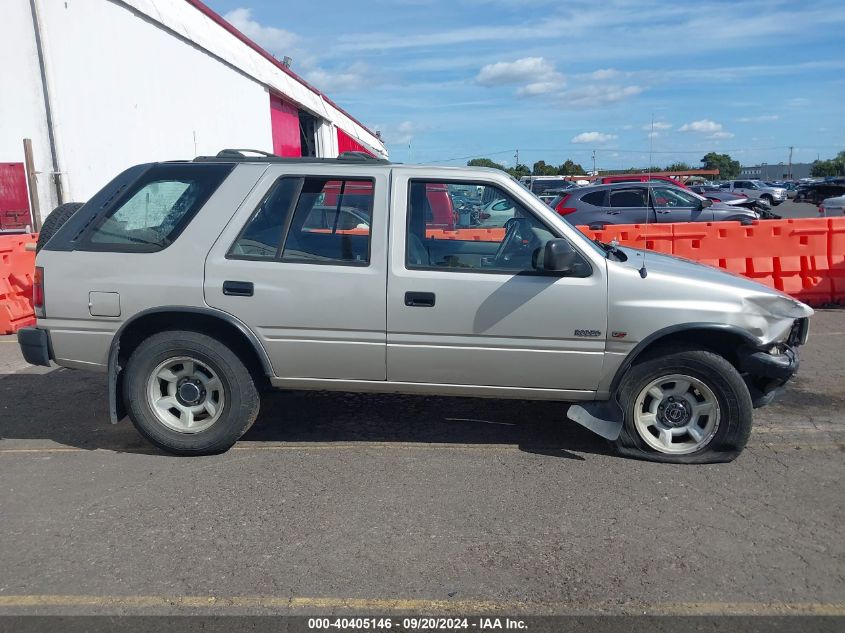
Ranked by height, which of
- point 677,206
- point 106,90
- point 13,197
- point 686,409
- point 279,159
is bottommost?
point 686,409

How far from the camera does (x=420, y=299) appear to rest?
15.1 ft

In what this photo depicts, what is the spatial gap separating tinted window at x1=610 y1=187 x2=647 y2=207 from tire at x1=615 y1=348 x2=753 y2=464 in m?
9.96

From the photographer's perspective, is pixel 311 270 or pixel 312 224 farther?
pixel 312 224

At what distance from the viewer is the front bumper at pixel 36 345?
487 cm

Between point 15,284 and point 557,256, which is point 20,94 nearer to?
point 15,284

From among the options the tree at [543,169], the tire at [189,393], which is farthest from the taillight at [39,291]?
the tree at [543,169]

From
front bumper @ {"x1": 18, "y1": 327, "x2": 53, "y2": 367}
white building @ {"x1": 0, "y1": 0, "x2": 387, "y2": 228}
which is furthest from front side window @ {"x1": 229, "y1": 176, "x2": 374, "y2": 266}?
white building @ {"x1": 0, "y1": 0, "x2": 387, "y2": 228}

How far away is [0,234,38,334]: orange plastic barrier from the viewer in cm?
883

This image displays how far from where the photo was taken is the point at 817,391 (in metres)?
6.27

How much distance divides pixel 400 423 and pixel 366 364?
96 cm

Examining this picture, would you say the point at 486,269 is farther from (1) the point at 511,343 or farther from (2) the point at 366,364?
(2) the point at 366,364

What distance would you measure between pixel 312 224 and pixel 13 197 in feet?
29.8

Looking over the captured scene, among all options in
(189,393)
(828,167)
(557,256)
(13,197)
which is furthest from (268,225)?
(828,167)

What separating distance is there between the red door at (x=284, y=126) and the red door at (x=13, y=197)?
43.1 feet
